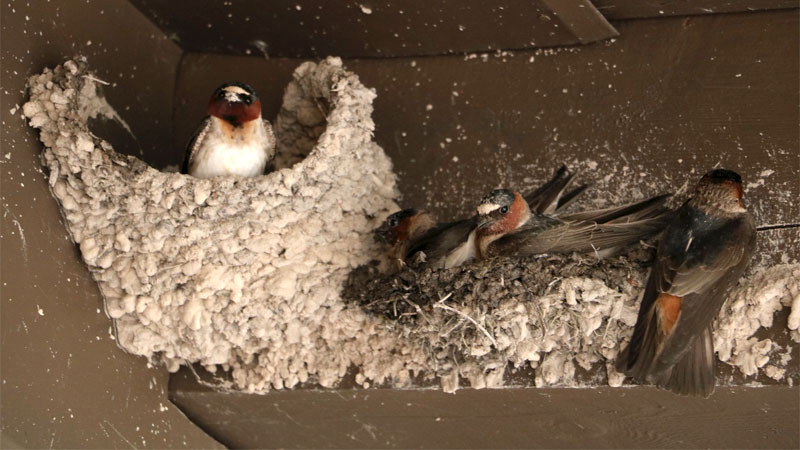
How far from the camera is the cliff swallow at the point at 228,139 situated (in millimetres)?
4285

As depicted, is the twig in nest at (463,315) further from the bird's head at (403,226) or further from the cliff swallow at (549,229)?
the bird's head at (403,226)

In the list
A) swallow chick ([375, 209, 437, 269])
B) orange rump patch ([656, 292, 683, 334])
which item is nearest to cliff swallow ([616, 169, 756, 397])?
orange rump patch ([656, 292, 683, 334])

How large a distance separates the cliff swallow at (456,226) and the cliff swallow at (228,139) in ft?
2.33

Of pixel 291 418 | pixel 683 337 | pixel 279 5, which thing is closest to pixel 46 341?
pixel 291 418

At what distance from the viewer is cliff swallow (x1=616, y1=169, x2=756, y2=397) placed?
3439 mm

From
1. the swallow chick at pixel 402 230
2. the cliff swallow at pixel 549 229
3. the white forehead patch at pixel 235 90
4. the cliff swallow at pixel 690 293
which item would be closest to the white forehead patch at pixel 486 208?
the cliff swallow at pixel 549 229

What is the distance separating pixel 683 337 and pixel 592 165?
37.9 inches

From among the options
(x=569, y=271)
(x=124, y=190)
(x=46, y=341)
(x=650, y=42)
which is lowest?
(x=46, y=341)

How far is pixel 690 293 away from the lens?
3428mm

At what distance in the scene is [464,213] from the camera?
14.4 feet

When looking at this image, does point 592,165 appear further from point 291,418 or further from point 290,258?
point 291,418

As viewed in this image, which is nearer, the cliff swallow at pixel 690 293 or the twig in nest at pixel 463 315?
the cliff swallow at pixel 690 293

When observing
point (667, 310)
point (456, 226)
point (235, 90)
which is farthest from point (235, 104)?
point (667, 310)

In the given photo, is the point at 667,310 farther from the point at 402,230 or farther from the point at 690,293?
the point at 402,230
